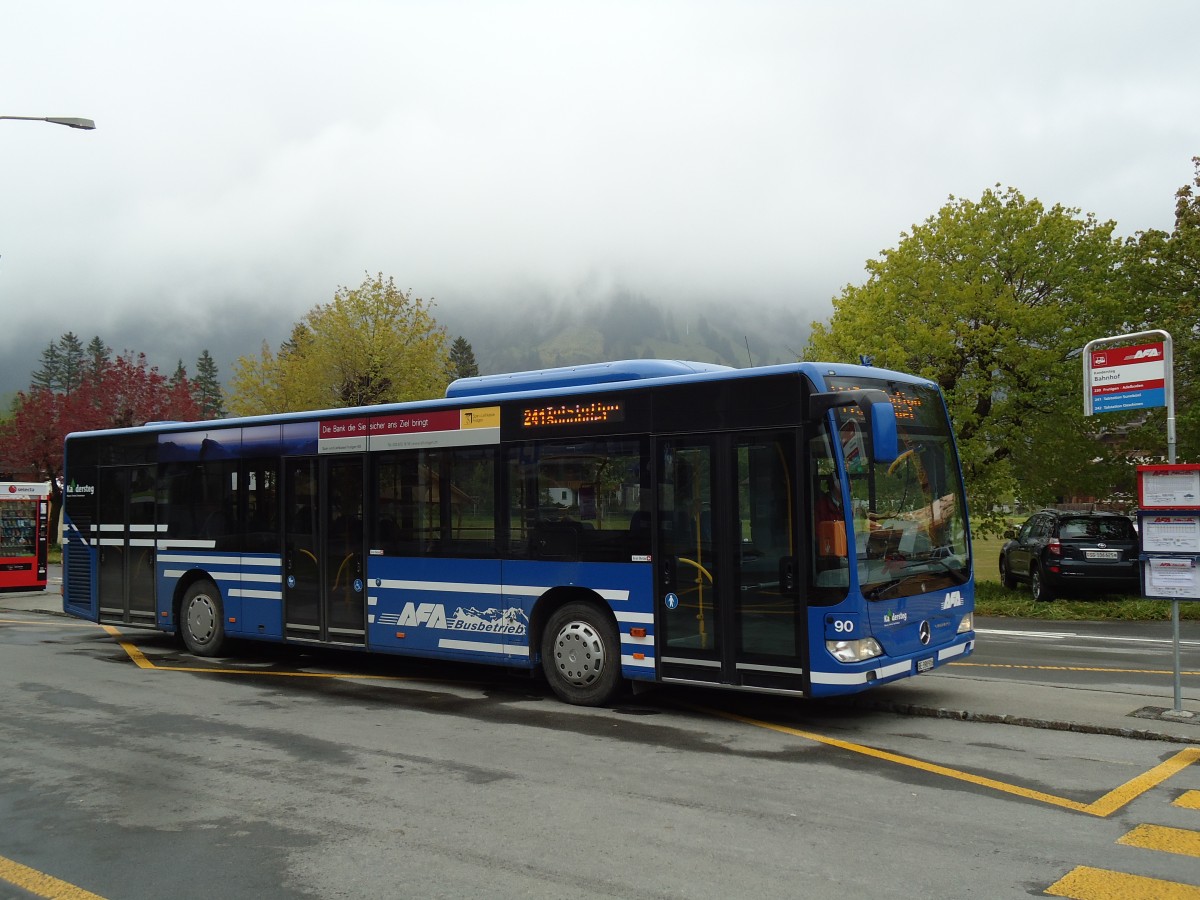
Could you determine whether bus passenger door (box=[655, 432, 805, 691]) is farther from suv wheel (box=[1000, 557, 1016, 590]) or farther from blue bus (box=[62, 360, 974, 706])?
suv wheel (box=[1000, 557, 1016, 590])

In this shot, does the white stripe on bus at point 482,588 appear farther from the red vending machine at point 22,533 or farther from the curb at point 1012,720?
the red vending machine at point 22,533

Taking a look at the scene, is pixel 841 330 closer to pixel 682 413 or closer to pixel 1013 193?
pixel 1013 193

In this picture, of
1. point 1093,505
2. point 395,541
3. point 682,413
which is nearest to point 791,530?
point 682,413

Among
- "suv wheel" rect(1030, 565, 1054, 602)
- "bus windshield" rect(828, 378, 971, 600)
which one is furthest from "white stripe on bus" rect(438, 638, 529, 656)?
"suv wheel" rect(1030, 565, 1054, 602)

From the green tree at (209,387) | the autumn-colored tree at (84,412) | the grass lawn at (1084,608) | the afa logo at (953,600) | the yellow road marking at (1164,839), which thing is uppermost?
the green tree at (209,387)

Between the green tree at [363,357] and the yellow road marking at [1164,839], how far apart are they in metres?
33.0

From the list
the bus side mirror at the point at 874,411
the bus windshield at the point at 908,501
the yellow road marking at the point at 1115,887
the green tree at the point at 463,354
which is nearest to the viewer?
the yellow road marking at the point at 1115,887

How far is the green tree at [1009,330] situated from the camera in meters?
21.2

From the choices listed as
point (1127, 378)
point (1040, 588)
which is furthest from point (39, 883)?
point (1040, 588)

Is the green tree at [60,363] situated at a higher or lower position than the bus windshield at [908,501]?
higher

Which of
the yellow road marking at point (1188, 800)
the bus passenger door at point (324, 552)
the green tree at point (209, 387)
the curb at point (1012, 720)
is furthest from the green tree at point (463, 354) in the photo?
the yellow road marking at point (1188, 800)

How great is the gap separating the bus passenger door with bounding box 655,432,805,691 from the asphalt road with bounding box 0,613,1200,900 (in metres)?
0.61

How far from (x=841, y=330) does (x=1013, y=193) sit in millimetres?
4800

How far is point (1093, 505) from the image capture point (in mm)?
24125
